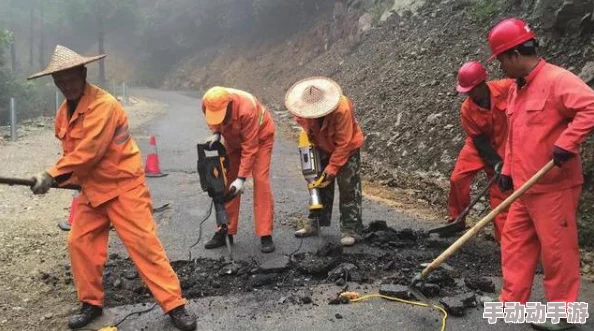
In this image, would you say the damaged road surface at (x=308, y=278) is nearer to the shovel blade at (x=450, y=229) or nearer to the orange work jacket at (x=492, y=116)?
the shovel blade at (x=450, y=229)

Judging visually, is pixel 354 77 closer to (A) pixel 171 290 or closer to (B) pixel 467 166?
(B) pixel 467 166

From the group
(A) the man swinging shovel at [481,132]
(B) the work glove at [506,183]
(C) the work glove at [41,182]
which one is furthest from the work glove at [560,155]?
(C) the work glove at [41,182]

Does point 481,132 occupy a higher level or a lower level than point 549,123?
higher

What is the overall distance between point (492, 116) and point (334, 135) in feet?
4.88

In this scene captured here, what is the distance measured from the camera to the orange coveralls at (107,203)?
354cm

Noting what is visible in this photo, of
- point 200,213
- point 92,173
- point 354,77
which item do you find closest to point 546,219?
point 92,173

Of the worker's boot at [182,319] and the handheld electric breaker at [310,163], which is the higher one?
the handheld electric breaker at [310,163]

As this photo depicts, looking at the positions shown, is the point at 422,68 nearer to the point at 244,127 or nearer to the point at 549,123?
the point at 244,127

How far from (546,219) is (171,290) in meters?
2.46

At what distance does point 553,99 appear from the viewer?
10.8 feet

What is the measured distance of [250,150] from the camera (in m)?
5.00

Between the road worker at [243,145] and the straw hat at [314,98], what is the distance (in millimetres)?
337

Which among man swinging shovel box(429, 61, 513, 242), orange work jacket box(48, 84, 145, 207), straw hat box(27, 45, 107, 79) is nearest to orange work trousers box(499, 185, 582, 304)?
man swinging shovel box(429, 61, 513, 242)

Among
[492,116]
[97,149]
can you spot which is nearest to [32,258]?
[97,149]
